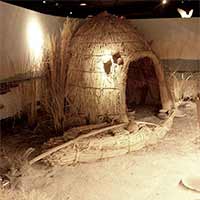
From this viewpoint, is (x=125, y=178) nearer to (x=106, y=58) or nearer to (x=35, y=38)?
(x=106, y=58)

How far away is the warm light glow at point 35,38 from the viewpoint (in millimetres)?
5211

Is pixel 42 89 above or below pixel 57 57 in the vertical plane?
below

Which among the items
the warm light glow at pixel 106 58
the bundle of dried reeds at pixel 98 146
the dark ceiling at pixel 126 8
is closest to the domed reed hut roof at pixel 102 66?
the warm light glow at pixel 106 58

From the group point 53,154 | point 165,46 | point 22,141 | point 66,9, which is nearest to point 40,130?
point 22,141

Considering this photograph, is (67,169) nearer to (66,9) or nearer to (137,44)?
(137,44)

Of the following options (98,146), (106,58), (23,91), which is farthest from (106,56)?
(98,146)

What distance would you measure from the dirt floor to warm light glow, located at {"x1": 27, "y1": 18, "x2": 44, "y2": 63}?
249 cm

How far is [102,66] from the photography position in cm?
445

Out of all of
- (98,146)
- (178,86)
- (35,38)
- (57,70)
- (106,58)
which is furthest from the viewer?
(178,86)

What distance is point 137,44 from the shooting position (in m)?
4.72

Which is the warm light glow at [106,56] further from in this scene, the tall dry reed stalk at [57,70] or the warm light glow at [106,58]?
the tall dry reed stalk at [57,70]

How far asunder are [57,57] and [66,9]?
5.40 metres

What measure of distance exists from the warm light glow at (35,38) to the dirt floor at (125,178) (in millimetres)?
2492

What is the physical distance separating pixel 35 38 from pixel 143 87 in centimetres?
198
